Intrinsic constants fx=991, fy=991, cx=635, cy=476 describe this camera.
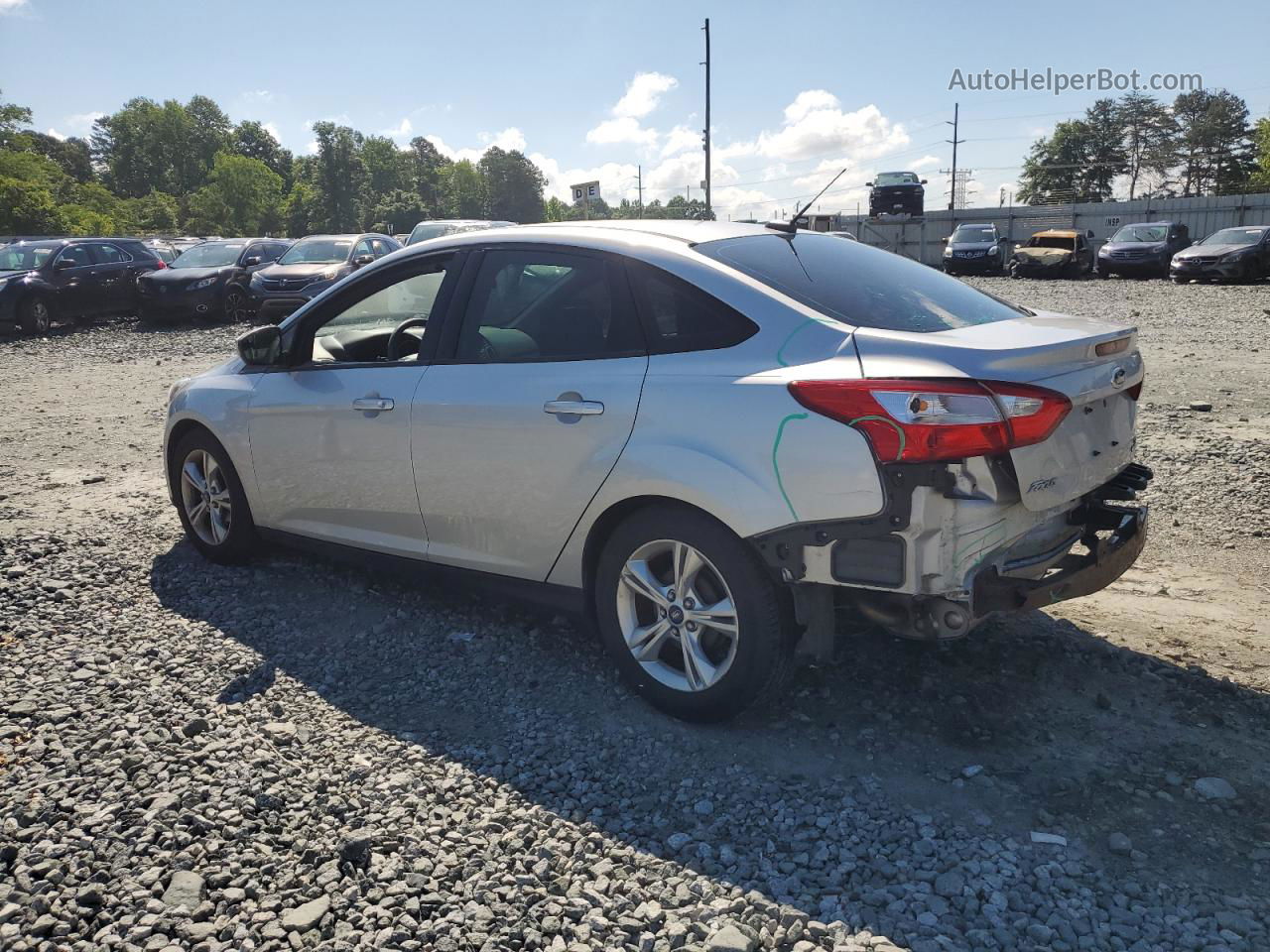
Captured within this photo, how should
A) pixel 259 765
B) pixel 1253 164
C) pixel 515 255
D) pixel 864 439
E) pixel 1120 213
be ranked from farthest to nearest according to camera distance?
pixel 1253 164, pixel 1120 213, pixel 515 255, pixel 259 765, pixel 864 439

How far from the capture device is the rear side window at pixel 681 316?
3381 mm

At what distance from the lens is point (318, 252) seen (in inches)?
774

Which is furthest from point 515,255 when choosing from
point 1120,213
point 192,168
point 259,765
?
point 192,168

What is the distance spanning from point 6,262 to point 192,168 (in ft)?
418

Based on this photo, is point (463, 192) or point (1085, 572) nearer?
point (1085, 572)

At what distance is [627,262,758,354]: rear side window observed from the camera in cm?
338

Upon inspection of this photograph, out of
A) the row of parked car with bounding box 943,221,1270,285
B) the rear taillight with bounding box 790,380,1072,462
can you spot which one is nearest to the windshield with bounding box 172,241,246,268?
the rear taillight with bounding box 790,380,1072,462

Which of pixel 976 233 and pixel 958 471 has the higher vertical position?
pixel 976 233

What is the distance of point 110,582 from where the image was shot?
202 inches

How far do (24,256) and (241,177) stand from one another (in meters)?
93.9

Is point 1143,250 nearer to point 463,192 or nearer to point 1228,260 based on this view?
point 1228,260

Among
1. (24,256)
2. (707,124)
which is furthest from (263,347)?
(707,124)

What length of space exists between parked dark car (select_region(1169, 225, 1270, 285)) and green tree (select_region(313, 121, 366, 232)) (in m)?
117

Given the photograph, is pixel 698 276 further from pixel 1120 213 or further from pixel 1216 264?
pixel 1120 213
